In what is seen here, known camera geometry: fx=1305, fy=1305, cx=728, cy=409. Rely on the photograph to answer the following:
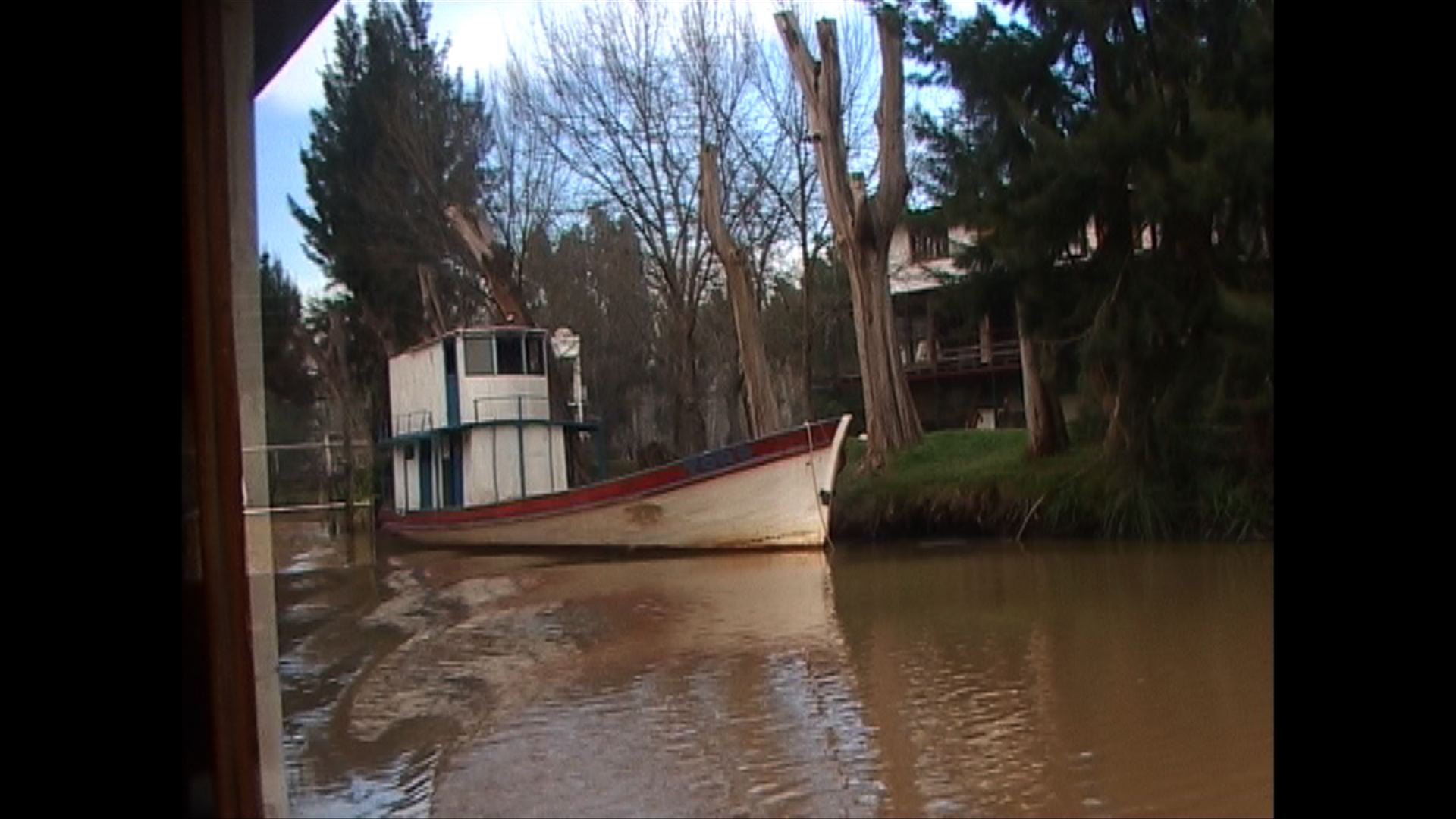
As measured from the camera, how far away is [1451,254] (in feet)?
2.02

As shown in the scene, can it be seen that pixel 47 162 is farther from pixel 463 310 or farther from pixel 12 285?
pixel 463 310

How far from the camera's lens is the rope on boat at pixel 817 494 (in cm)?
960

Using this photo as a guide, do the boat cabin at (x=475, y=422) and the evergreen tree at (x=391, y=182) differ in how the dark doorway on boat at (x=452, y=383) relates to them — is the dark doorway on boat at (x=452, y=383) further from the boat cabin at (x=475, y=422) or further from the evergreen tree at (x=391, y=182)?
the evergreen tree at (x=391, y=182)

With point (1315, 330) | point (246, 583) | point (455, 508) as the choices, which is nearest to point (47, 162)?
point (246, 583)

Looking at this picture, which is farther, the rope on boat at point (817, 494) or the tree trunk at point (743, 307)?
the tree trunk at point (743, 307)

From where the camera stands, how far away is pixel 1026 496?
9094mm

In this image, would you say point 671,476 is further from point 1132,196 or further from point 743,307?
point 1132,196

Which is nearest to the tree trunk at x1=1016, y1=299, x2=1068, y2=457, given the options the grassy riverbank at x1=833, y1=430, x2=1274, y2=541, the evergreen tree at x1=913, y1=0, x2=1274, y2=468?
the grassy riverbank at x1=833, y1=430, x2=1274, y2=541

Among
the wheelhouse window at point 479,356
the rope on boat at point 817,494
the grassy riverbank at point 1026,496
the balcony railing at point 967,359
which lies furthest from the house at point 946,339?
the wheelhouse window at point 479,356

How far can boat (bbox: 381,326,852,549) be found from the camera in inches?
384

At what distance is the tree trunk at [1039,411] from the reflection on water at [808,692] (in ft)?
3.06

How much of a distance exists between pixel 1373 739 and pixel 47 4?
2.48 feet

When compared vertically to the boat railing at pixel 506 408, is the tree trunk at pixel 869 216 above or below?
above

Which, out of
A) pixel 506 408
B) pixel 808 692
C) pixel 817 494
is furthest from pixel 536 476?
pixel 808 692
